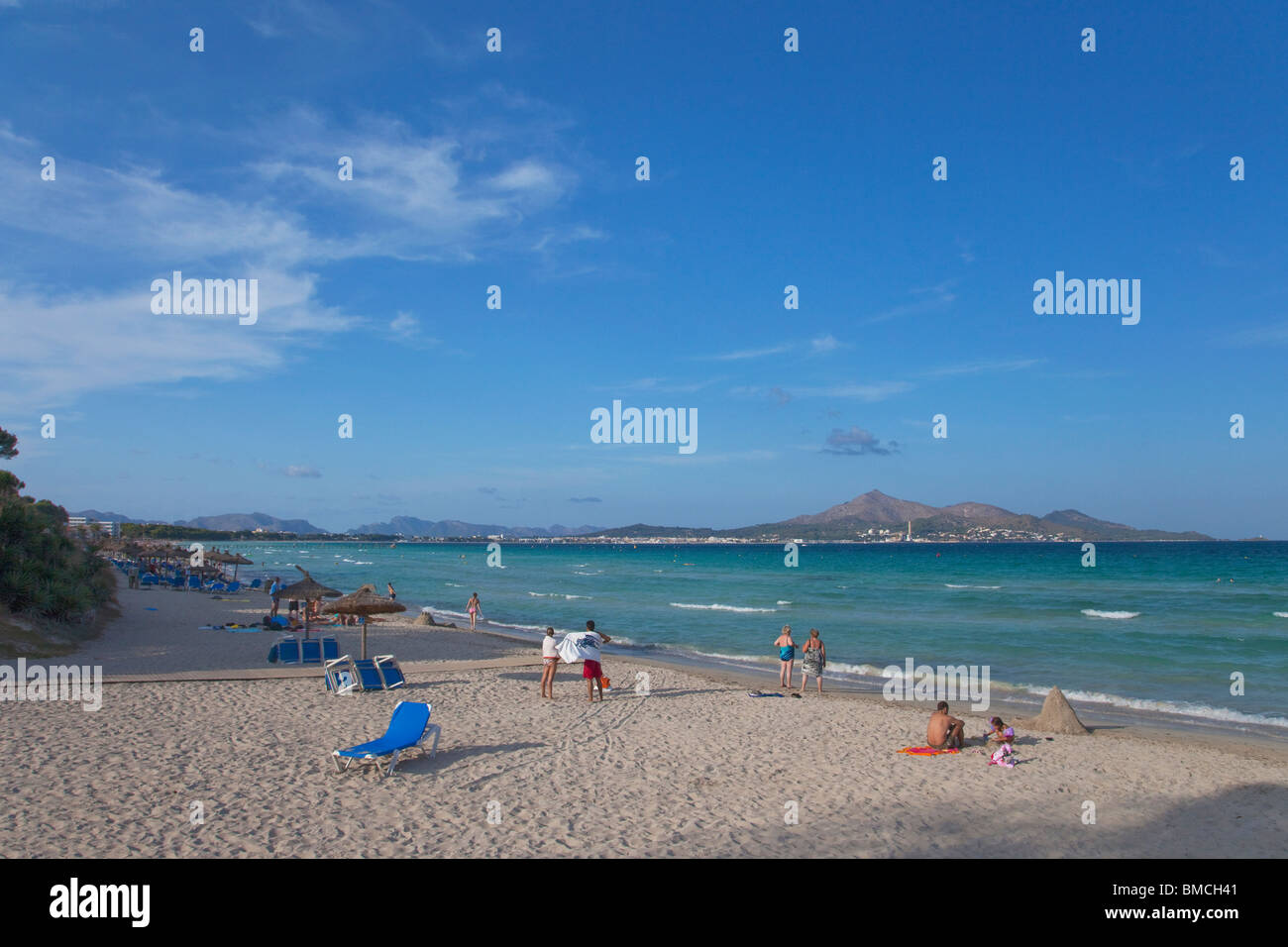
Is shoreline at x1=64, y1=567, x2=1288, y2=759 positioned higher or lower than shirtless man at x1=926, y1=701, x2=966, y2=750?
lower

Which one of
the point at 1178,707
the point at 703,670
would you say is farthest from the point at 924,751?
the point at 703,670

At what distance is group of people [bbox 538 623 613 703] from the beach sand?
35 cm

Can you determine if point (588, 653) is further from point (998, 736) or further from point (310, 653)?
point (310, 653)

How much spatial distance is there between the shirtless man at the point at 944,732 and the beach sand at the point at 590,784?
337 millimetres

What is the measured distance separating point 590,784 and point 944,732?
15.8 ft

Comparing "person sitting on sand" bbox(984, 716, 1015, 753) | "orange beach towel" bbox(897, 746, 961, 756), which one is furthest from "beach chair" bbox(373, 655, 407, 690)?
"person sitting on sand" bbox(984, 716, 1015, 753)

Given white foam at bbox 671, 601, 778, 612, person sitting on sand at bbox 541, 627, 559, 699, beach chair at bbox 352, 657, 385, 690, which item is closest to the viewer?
beach chair at bbox 352, 657, 385, 690

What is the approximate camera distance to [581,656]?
13.5m

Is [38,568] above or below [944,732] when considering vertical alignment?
above

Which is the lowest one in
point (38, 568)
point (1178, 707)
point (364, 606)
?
point (1178, 707)

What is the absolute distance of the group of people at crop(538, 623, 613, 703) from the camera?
13547 millimetres

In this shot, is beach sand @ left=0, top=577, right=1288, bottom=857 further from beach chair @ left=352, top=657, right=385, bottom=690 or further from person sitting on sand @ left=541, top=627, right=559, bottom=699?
beach chair @ left=352, top=657, right=385, bottom=690
